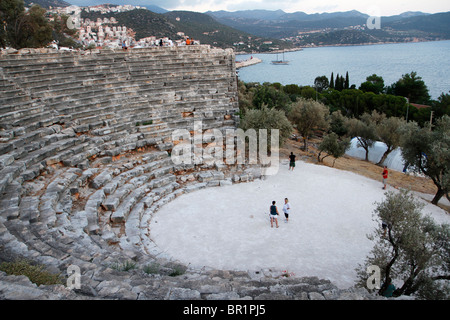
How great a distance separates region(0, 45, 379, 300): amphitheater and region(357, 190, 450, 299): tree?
1.61 m

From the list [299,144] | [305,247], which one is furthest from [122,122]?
[299,144]

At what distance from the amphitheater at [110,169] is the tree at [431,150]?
752cm

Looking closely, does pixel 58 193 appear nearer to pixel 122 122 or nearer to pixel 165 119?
pixel 122 122

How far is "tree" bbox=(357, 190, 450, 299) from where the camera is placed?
5.92m

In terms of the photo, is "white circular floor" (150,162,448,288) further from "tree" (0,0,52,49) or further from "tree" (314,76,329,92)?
"tree" (314,76,329,92)

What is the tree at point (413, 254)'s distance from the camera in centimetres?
592

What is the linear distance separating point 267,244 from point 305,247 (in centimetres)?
105

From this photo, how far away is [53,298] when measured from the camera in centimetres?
363
